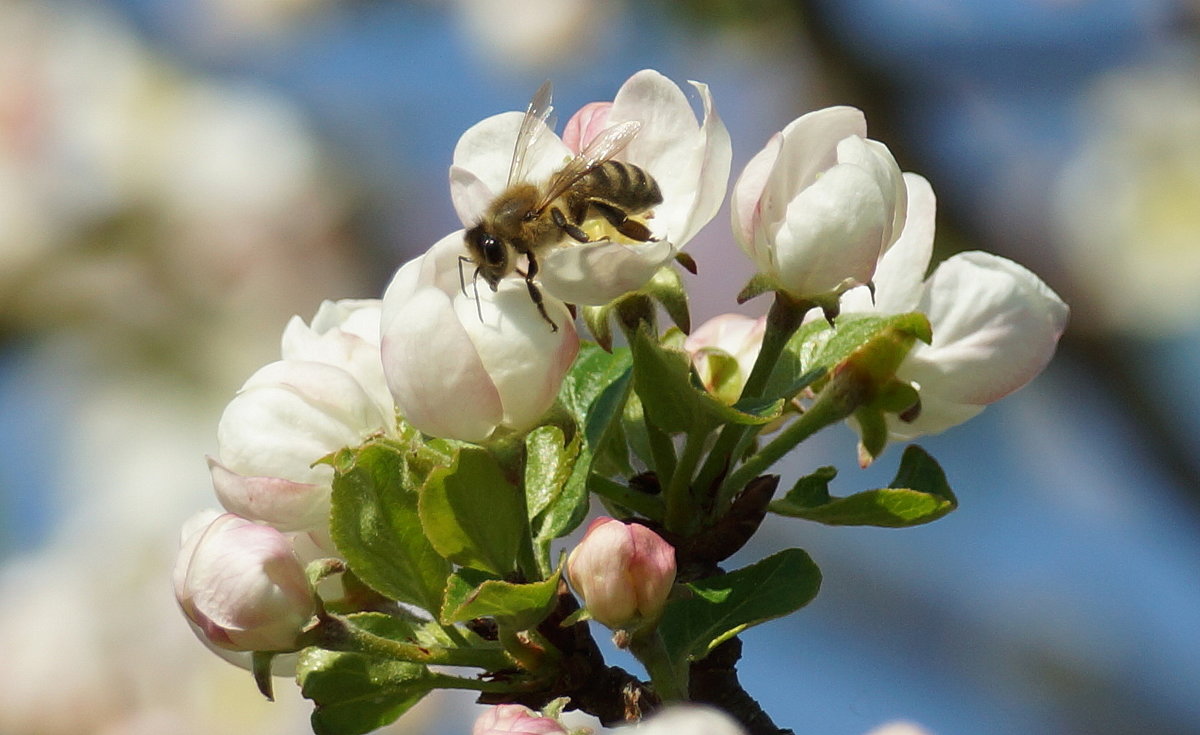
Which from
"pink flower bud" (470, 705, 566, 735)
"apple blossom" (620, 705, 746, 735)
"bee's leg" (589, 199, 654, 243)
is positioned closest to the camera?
"apple blossom" (620, 705, 746, 735)

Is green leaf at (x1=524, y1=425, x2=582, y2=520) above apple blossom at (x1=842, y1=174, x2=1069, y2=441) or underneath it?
underneath

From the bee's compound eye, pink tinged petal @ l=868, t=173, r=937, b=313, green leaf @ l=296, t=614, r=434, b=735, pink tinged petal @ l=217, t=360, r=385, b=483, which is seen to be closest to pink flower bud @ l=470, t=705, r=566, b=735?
green leaf @ l=296, t=614, r=434, b=735

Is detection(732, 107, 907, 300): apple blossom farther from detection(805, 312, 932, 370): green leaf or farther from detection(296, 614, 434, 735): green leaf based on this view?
detection(296, 614, 434, 735): green leaf

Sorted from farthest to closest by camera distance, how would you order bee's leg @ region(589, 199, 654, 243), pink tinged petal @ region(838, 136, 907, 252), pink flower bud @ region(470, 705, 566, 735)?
1. bee's leg @ region(589, 199, 654, 243)
2. pink tinged petal @ region(838, 136, 907, 252)
3. pink flower bud @ region(470, 705, 566, 735)

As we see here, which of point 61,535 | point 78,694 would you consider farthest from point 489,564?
point 61,535

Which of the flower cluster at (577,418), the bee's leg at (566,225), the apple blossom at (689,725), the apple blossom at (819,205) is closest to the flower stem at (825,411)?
the flower cluster at (577,418)

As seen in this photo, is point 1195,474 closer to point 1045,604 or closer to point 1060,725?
point 1060,725
